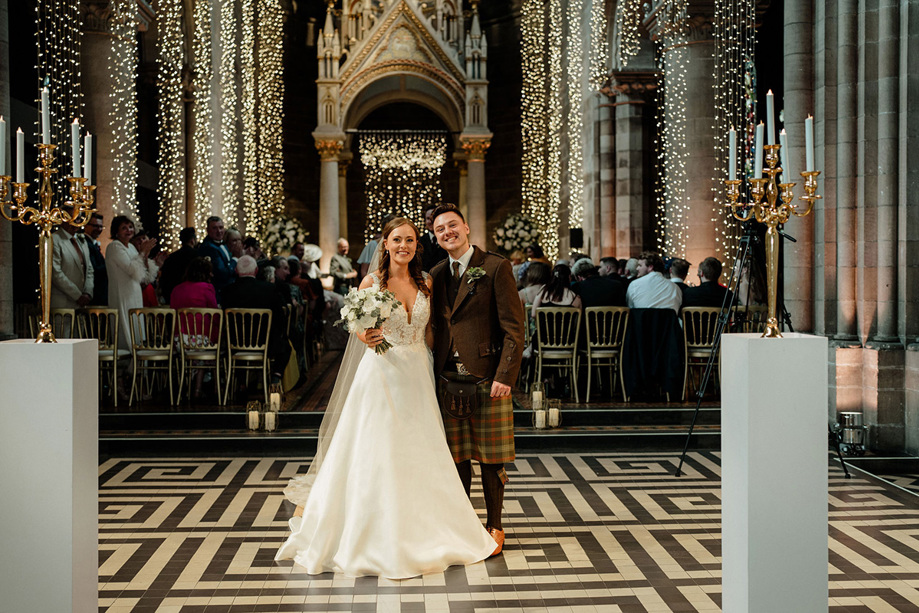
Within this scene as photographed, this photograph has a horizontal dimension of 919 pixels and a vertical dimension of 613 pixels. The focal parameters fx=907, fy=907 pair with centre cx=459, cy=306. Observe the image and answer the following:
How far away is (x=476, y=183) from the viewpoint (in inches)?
835

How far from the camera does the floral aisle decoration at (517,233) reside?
19.0 metres

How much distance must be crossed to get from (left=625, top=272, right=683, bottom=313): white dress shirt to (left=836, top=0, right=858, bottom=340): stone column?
1.77 m

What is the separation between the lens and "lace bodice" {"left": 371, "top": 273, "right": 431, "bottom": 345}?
4.66 meters

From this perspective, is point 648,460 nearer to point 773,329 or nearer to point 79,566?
point 773,329

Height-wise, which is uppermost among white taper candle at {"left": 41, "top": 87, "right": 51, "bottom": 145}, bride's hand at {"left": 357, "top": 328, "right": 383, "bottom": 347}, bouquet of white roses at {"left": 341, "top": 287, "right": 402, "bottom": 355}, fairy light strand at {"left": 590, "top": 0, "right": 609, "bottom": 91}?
fairy light strand at {"left": 590, "top": 0, "right": 609, "bottom": 91}

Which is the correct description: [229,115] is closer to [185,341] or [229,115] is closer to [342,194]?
[342,194]

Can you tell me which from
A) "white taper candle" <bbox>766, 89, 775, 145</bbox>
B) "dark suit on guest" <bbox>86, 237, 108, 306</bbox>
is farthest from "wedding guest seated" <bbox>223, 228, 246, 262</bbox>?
"white taper candle" <bbox>766, 89, 775, 145</bbox>

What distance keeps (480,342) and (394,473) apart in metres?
0.80

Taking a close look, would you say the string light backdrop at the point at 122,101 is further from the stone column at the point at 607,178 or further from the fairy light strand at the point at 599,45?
the stone column at the point at 607,178

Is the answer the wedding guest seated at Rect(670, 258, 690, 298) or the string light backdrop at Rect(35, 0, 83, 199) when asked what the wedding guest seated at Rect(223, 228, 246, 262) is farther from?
the wedding guest seated at Rect(670, 258, 690, 298)

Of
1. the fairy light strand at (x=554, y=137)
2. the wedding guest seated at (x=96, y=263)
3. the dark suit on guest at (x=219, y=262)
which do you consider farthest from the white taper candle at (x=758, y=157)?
the fairy light strand at (x=554, y=137)

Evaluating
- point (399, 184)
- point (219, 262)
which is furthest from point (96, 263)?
point (399, 184)

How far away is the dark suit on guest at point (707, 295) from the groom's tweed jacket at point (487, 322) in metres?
4.75

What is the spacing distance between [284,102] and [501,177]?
5927mm
